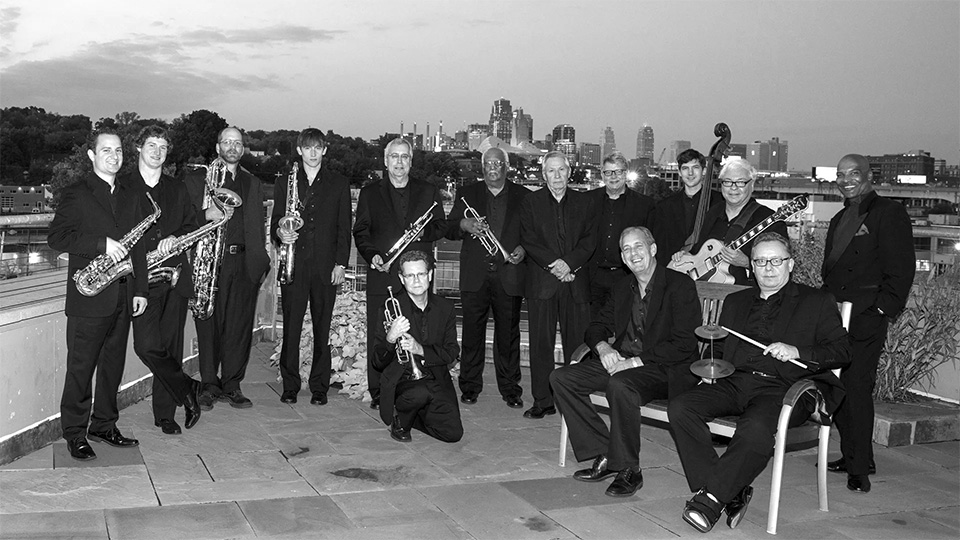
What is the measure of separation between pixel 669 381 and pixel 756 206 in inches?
48.9

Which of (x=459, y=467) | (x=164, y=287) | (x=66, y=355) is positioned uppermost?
(x=164, y=287)

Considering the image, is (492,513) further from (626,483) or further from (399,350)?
(399,350)

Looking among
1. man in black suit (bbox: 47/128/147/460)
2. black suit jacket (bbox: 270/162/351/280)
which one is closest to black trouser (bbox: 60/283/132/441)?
man in black suit (bbox: 47/128/147/460)

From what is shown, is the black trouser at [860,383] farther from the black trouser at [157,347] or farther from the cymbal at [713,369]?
the black trouser at [157,347]

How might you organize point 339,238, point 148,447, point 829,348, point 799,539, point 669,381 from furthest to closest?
point 339,238 → point 148,447 → point 669,381 → point 829,348 → point 799,539

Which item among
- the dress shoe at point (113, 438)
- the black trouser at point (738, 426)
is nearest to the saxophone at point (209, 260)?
the dress shoe at point (113, 438)

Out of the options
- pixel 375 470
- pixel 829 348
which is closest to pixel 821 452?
pixel 829 348

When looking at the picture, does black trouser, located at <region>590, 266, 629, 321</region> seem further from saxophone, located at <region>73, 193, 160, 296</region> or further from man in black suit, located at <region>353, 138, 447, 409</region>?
saxophone, located at <region>73, 193, 160, 296</region>

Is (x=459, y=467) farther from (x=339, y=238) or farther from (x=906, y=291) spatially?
(x=906, y=291)

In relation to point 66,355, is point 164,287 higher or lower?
higher

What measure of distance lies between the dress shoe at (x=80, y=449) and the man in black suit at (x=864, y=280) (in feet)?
12.7

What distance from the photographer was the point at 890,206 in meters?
4.61

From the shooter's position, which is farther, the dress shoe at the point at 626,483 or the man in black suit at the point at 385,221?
the man in black suit at the point at 385,221

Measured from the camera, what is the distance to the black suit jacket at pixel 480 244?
19.7 feet
